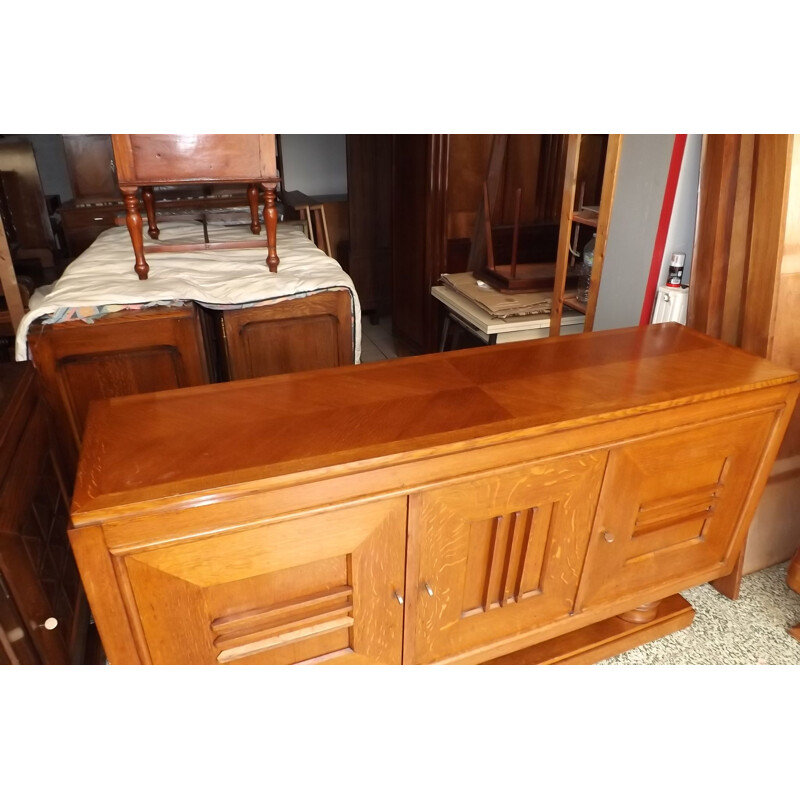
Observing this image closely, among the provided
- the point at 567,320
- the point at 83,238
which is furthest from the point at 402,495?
the point at 83,238

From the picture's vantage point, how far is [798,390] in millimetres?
1277

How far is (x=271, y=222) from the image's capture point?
1.67 m

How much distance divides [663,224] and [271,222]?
1131mm

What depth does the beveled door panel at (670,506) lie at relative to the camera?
1.18 metres

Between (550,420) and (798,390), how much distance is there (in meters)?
0.67

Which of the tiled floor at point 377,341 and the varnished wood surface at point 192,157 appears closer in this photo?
the varnished wood surface at point 192,157

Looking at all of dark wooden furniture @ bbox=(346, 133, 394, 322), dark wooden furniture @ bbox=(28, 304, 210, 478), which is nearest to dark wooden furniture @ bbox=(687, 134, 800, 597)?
dark wooden furniture @ bbox=(28, 304, 210, 478)

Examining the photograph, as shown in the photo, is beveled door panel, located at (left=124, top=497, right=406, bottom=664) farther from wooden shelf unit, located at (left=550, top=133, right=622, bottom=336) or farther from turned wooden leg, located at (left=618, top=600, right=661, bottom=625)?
wooden shelf unit, located at (left=550, top=133, right=622, bottom=336)

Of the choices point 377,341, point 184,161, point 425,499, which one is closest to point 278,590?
point 425,499

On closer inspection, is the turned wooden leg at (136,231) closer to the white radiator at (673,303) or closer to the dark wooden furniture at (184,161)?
the dark wooden furniture at (184,161)

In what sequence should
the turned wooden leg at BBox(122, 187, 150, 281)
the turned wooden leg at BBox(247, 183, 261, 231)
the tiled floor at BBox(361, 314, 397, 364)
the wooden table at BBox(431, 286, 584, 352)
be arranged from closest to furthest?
the turned wooden leg at BBox(122, 187, 150, 281) < the turned wooden leg at BBox(247, 183, 261, 231) < the wooden table at BBox(431, 286, 584, 352) < the tiled floor at BBox(361, 314, 397, 364)

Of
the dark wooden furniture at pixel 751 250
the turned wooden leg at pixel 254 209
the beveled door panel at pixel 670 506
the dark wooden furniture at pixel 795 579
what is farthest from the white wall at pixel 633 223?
the turned wooden leg at pixel 254 209

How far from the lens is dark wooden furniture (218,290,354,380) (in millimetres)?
1595

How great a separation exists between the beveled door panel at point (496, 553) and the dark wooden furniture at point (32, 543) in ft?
2.09
